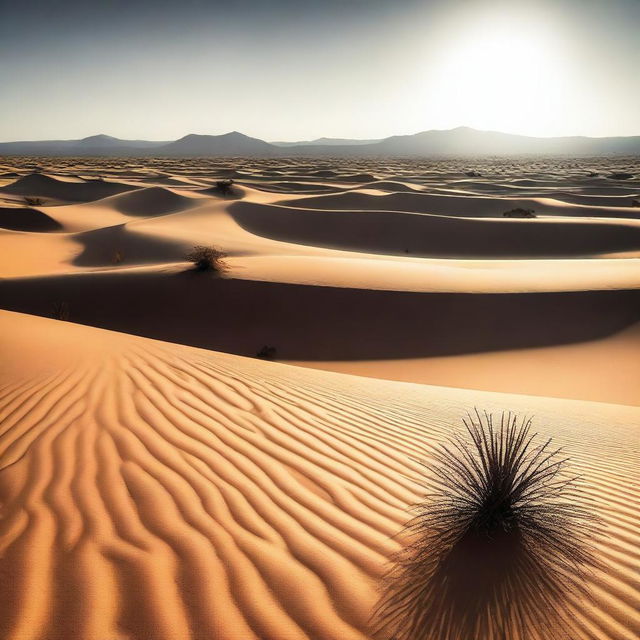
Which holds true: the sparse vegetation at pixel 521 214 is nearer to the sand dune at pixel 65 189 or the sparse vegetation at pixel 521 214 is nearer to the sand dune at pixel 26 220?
the sand dune at pixel 26 220

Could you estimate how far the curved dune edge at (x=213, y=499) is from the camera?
2.28m

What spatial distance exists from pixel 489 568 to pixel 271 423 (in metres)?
2.34

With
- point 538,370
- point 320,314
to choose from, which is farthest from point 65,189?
point 538,370

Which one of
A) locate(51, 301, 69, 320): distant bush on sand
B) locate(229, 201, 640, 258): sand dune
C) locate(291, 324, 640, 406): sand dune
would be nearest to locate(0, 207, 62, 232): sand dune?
locate(229, 201, 640, 258): sand dune

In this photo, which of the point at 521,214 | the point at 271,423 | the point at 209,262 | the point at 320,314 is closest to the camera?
the point at 271,423

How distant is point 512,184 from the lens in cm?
4559

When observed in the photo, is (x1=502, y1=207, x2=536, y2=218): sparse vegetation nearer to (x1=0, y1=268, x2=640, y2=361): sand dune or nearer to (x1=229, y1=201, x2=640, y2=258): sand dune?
(x1=229, y1=201, x2=640, y2=258): sand dune

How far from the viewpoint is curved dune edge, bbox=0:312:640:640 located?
2.28 m

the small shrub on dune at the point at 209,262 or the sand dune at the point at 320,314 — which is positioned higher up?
the small shrub on dune at the point at 209,262

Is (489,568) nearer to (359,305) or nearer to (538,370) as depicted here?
(538,370)

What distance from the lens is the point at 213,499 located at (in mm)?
3125

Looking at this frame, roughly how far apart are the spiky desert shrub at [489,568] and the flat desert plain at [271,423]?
109mm

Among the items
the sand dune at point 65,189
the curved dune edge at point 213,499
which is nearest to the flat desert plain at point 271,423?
the curved dune edge at point 213,499

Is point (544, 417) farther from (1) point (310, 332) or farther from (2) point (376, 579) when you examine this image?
(1) point (310, 332)
